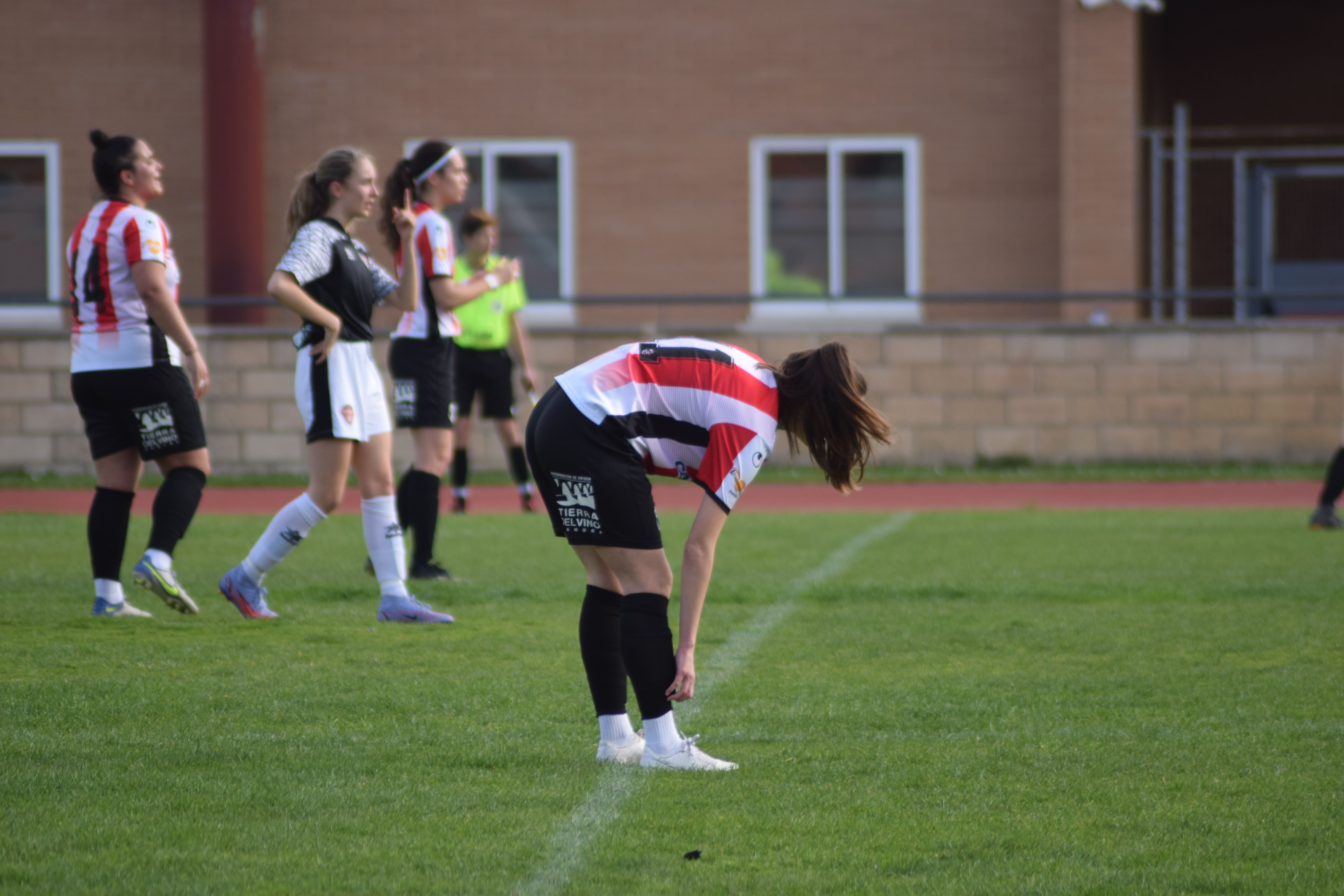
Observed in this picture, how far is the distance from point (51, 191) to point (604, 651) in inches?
604

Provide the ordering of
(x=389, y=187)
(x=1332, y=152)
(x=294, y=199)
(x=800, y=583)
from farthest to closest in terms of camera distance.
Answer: (x=1332, y=152)
(x=800, y=583)
(x=389, y=187)
(x=294, y=199)

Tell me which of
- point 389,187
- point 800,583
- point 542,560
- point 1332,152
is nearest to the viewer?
point 389,187

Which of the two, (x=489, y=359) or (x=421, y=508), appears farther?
(x=489, y=359)

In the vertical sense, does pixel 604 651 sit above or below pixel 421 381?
below

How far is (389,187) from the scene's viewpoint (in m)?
7.00

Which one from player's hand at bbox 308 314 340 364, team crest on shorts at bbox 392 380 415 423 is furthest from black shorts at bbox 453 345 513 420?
player's hand at bbox 308 314 340 364

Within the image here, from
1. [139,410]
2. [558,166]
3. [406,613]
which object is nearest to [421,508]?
[406,613]

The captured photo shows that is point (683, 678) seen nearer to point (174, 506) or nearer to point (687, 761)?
point (687, 761)

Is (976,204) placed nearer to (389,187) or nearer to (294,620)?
(389,187)

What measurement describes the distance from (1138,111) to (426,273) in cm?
1273

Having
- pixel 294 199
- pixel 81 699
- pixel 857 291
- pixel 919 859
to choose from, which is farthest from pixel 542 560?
pixel 857 291

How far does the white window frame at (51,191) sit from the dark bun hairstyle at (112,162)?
1169 cm

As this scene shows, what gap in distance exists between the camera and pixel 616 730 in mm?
4172

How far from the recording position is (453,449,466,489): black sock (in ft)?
36.6
